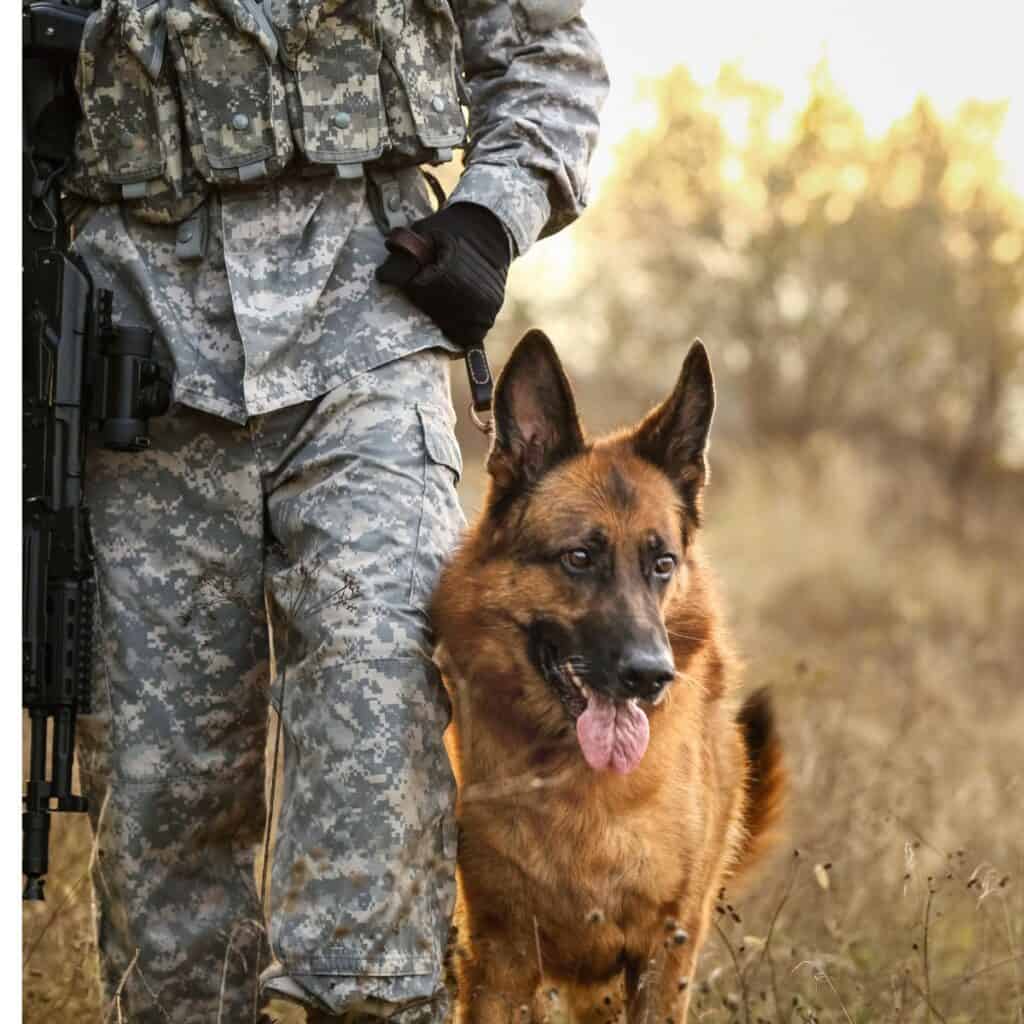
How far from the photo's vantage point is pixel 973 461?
54.4 feet

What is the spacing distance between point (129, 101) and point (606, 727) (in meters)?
1.59

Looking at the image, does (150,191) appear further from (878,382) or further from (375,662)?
(878,382)

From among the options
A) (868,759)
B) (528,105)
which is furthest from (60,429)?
(868,759)

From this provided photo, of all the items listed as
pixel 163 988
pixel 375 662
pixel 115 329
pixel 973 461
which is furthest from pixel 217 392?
pixel 973 461

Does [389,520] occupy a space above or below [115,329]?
below

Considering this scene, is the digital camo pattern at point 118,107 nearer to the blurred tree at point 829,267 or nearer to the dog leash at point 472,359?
the dog leash at point 472,359

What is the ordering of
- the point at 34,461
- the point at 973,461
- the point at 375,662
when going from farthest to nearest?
the point at 973,461 → the point at 34,461 → the point at 375,662

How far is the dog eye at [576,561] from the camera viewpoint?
11.3 feet

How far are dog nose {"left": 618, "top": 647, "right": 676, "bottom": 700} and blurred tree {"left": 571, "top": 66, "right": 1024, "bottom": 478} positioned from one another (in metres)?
13.1

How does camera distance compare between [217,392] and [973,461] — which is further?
[973,461]

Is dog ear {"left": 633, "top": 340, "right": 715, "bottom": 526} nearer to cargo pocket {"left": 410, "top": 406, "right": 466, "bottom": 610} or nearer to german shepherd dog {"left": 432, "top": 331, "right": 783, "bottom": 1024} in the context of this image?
german shepherd dog {"left": 432, "top": 331, "right": 783, "bottom": 1024}

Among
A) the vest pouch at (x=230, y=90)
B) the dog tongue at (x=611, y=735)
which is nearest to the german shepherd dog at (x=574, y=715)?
the dog tongue at (x=611, y=735)

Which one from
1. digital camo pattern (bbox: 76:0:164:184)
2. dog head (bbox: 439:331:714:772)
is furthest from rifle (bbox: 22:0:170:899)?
dog head (bbox: 439:331:714:772)

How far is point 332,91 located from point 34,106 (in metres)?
0.61
